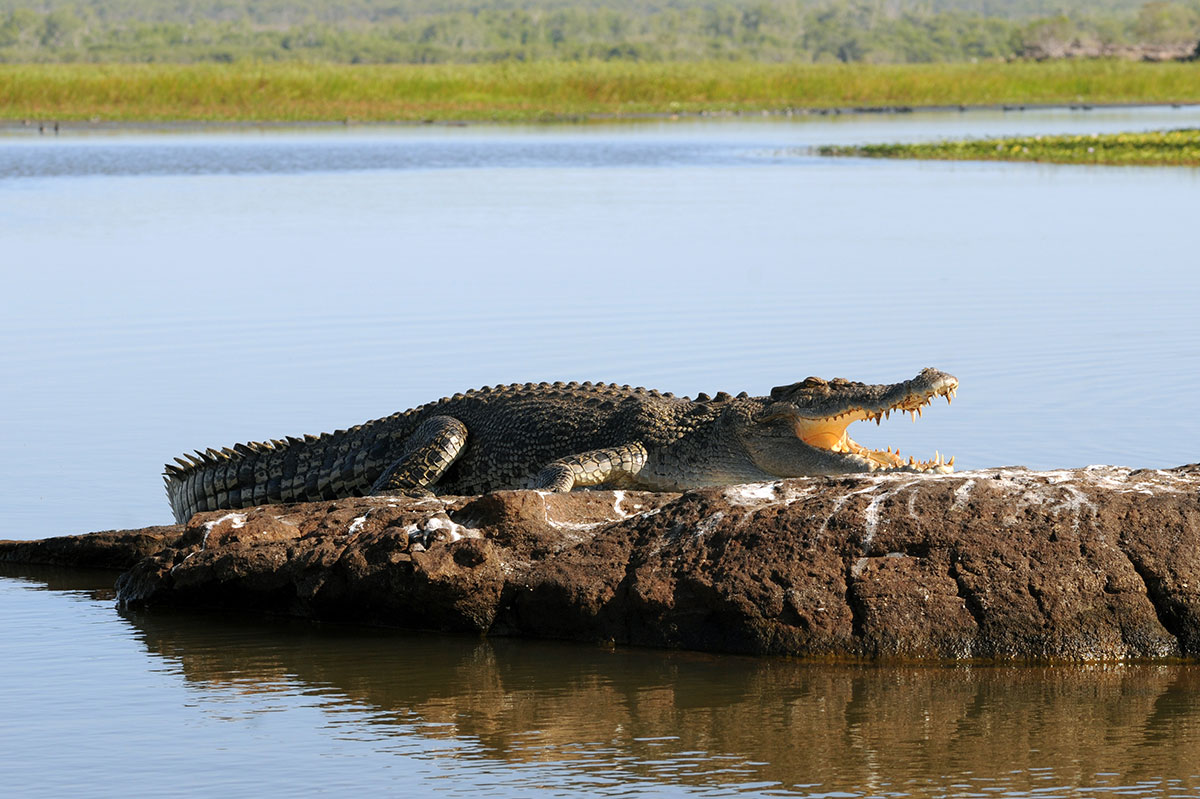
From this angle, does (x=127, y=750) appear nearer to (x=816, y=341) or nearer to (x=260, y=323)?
(x=816, y=341)

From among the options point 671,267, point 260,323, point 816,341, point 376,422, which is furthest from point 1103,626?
point 671,267

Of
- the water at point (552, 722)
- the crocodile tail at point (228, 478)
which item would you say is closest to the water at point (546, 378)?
the water at point (552, 722)

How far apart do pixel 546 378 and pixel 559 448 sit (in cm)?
357

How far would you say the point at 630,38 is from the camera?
471 ft

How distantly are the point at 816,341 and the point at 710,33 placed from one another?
5649 inches

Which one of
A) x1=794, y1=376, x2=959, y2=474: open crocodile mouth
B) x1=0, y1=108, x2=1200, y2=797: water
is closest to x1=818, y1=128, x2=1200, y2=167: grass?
x1=0, y1=108, x2=1200, y2=797: water

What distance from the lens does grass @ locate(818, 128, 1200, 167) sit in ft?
106

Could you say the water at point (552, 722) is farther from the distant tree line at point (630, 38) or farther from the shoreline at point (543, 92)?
the distant tree line at point (630, 38)

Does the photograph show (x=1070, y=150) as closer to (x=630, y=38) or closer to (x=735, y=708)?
(x=735, y=708)

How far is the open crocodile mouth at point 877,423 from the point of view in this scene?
709cm

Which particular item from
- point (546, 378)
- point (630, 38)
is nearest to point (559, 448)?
point (546, 378)

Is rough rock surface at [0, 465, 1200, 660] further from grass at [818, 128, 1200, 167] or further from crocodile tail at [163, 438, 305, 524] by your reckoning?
grass at [818, 128, 1200, 167]

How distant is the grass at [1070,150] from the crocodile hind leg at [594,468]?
25194mm

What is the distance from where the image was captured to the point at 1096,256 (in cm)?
1794
